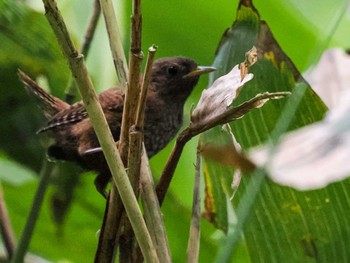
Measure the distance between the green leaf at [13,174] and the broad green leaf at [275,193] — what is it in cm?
41

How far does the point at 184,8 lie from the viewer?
1.32m

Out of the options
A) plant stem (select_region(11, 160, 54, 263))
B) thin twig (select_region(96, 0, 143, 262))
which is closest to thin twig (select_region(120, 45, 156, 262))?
thin twig (select_region(96, 0, 143, 262))

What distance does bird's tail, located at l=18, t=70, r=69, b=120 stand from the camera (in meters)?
1.22

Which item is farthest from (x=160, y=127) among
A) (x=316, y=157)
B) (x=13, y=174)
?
(x=316, y=157)

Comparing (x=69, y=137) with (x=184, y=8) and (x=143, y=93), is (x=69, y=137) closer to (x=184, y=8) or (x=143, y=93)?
(x=184, y=8)

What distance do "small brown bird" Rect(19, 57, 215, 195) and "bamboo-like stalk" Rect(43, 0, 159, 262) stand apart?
56 cm

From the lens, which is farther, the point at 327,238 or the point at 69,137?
the point at 69,137

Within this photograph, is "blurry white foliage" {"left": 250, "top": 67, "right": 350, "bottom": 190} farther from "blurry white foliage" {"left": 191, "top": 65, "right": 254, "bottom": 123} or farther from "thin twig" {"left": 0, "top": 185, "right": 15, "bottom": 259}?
"thin twig" {"left": 0, "top": 185, "right": 15, "bottom": 259}

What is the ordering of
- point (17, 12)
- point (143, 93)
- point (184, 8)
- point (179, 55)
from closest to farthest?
point (143, 93), point (17, 12), point (184, 8), point (179, 55)

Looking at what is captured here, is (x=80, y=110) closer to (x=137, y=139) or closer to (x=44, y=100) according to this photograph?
(x=44, y=100)

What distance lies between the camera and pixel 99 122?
23.0 inches

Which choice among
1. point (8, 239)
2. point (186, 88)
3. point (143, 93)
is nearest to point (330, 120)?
point (143, 93)

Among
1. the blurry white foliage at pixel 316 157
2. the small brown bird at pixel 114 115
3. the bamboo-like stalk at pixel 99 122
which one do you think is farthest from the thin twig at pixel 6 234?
the blurry white foliage at pixel 316 157

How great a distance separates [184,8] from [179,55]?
0.14 meters
